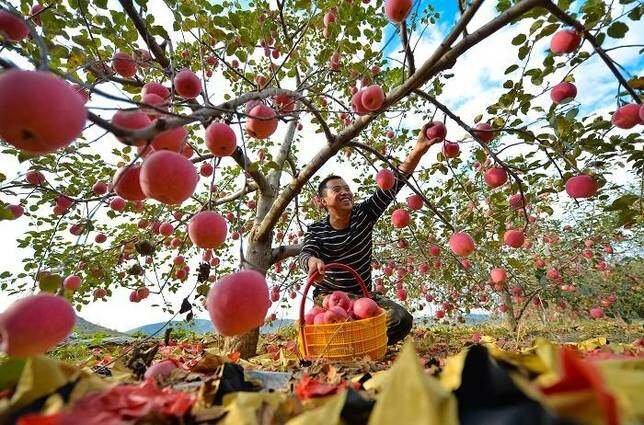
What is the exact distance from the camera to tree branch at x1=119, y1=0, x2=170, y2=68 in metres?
2.18

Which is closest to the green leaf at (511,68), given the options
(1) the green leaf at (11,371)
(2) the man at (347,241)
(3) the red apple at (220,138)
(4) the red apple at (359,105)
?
(4) the red apple at (359,105)

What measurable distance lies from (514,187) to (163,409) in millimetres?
3153

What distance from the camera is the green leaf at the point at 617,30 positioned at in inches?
79.8

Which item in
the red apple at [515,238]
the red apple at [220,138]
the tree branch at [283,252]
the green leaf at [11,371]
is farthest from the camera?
the tree branch at [283,252]

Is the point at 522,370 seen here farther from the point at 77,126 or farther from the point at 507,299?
the point at 507,299

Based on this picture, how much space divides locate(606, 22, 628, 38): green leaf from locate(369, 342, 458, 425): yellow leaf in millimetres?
2440

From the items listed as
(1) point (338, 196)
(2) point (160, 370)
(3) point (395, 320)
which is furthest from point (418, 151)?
(2) point (160, 370)

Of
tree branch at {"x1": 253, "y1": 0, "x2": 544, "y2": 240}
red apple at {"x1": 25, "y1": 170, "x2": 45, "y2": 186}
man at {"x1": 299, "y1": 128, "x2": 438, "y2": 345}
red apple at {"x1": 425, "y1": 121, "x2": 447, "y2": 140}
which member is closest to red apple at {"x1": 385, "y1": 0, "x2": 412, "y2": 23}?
tree branch at {"x1": 253, "y1": 0, "x2": 544, "y2": 240}

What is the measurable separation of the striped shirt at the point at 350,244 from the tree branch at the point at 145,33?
80.7 inches

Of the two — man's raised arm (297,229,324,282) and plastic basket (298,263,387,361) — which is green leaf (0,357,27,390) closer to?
plastic basket (298,263,387,361)

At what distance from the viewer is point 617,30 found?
2.06 m

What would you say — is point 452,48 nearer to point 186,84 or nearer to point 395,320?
point 186,84

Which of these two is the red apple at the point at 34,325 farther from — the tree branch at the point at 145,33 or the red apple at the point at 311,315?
the red apple at the point at 311,315

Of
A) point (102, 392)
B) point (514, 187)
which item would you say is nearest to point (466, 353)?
point (102, 392)
